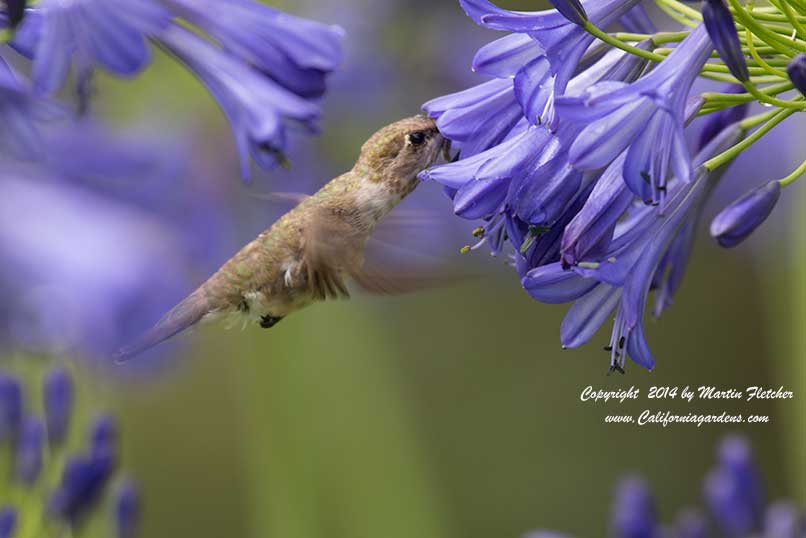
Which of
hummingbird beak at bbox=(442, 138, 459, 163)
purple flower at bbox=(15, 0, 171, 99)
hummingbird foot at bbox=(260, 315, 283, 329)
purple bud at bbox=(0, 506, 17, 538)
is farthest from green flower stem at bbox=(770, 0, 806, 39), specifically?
purple bud at bbox=(0, 506, 17, 538)

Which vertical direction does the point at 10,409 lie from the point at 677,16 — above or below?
below

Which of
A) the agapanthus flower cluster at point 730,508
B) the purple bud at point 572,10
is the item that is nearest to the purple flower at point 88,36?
the purple bud at point 572,10

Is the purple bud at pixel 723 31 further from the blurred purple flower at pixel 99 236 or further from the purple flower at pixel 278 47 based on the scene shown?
the blurred purple flower at pixel 99 236

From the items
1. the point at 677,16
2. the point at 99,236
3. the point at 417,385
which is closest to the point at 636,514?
the point at 677,16

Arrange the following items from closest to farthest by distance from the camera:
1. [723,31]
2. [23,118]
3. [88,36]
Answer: [723,31]
[88,36]
[23,118]

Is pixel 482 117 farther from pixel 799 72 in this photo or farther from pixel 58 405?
pixel 58 405

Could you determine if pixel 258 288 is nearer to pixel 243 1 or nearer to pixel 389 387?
→ pixel 243 1
